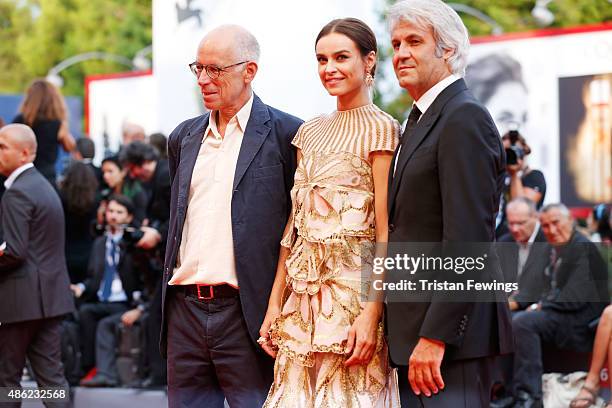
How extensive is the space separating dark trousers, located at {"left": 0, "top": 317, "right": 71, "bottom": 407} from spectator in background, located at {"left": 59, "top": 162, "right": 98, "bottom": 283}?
225cm

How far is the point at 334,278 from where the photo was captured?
12.1 ft

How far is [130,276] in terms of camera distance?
857 centimetres

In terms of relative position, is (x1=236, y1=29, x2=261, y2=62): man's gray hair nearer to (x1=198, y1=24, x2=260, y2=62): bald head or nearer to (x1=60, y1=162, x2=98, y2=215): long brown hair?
(x1=198, y1=24, x2=260, y2=62): bald head

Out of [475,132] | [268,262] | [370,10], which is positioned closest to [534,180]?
[370,10]

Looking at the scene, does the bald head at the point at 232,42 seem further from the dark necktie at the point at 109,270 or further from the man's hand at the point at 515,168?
the dark necktie at the point at 109,270

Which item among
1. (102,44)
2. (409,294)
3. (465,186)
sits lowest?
(409,294)

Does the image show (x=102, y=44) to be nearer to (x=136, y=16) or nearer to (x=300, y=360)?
(x=136, y=16)

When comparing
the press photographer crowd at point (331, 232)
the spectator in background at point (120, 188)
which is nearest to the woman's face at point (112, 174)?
the spectator in background at point (120, 188)

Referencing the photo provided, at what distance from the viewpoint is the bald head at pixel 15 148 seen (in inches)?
255

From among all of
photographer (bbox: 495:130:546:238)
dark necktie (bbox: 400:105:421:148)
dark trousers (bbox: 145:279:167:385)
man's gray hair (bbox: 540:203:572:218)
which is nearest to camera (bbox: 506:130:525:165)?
photographer (bbox: 495:130:546:238)

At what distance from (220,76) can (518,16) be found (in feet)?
94.9

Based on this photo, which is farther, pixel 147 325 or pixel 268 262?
pixel 147 325

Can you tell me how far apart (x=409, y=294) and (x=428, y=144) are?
520mm

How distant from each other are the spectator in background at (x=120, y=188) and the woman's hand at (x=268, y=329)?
4826 mm
